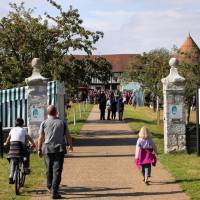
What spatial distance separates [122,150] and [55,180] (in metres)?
8.78

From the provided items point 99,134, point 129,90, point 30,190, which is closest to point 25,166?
point 30,190

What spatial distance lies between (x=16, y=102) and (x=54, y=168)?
8.91 m

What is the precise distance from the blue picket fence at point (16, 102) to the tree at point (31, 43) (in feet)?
13.4

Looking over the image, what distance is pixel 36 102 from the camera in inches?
744

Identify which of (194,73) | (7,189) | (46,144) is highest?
(194,73)

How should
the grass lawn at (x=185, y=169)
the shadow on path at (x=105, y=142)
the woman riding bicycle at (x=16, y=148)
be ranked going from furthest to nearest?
the shadow on path at (x=105, y=142)
the grass lawn at (x=185, y=169)
the woman riding bicycle at (x=16, y=148)

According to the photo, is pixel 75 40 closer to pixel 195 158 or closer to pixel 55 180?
pixel 195 158

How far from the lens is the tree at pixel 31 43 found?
24.9m

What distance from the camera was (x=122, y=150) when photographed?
20078 mm

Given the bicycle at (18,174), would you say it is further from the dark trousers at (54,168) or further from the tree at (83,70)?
the tree at (83,70)

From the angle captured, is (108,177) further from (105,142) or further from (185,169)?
(105,142)

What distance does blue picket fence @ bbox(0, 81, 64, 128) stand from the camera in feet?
65.7

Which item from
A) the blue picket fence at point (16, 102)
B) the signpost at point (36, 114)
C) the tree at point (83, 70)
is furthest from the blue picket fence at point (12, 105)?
the tree at point (83, 70)

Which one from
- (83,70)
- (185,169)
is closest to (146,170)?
(185,169)
